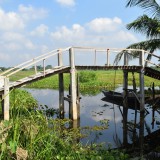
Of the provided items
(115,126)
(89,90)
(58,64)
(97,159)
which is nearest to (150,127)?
(115,126)

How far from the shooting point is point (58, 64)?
54.5ft

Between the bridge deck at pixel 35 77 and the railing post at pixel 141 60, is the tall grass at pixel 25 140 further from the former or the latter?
the railing post at pixel 141 60

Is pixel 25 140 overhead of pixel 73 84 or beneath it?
beneath

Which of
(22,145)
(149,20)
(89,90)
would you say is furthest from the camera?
(89,90)

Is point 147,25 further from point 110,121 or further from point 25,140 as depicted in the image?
point 25,140

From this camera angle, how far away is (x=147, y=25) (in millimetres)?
19094

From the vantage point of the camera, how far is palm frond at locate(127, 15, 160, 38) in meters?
18.7

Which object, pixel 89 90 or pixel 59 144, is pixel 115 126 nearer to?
pixel 59 144

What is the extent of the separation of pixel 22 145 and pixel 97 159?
228 cm

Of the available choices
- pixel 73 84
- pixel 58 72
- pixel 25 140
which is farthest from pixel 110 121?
pixel 25 140

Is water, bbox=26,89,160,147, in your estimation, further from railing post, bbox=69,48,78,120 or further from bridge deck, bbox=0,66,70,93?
bridge deck, bbox=0,66,70,93

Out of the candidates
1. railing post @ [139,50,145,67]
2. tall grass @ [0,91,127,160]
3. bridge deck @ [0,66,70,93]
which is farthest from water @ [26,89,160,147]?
tall grass @ [0,91,127,160]

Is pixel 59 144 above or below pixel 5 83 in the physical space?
below

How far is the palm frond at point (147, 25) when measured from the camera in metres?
18.7
